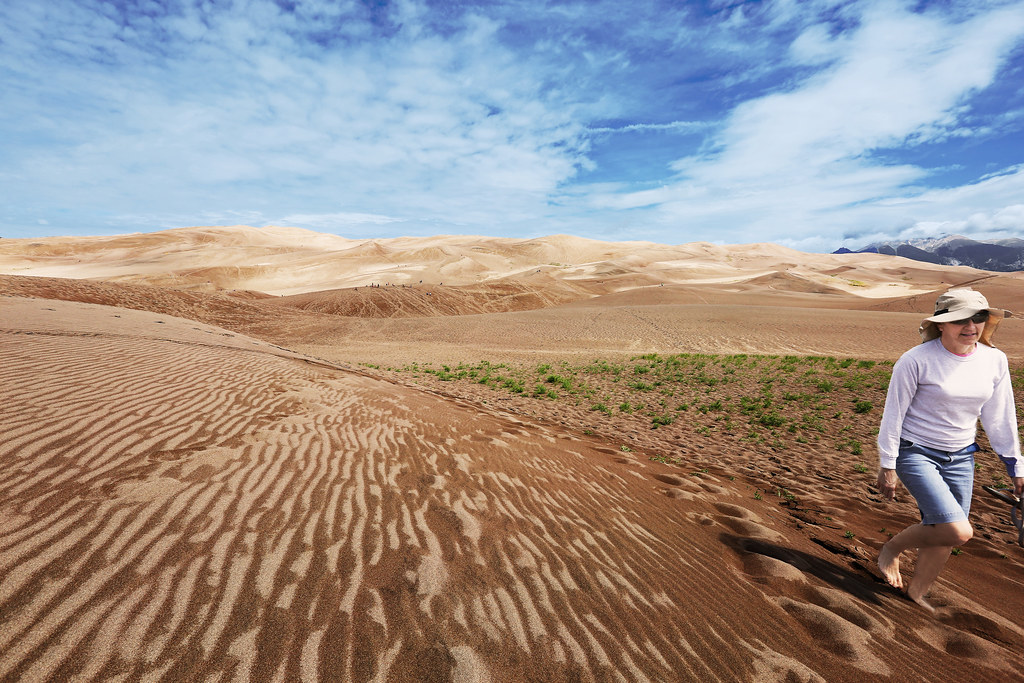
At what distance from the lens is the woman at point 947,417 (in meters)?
2.92

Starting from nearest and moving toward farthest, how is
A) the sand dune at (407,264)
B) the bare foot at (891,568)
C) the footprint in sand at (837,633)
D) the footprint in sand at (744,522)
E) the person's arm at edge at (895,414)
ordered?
1. the footprint in sand at (837,633)
2. the person's arm at edge at (895,414)
3. the bare foot at (891,568)
4. the footprint in sand at (744,522)
5. the sand dune at (407,264)

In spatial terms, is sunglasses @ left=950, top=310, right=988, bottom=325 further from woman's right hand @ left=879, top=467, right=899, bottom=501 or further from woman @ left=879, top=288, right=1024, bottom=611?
woman's right hand @ left=879, top=467, right=899, bottom=501

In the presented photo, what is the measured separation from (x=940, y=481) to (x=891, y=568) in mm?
924

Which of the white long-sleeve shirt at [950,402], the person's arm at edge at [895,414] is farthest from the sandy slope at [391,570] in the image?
the white long-sleeve shirt at [950,402]

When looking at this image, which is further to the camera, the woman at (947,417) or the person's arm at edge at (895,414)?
the person's arm at edge at (895,414)

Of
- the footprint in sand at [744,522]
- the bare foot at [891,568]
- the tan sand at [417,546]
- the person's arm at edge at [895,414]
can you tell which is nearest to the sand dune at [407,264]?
the tan sand at [417,546]

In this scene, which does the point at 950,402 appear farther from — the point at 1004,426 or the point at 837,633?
the point at 837,633

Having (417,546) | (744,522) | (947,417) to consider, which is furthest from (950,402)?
(417,546)

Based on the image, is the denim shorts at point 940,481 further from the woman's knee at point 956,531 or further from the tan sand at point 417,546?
the tan sand at point 417,546

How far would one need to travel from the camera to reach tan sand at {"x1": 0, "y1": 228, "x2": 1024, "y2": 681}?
244 cm

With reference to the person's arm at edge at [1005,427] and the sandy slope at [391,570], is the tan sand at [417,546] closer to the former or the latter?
the sandy slope at [391,570]

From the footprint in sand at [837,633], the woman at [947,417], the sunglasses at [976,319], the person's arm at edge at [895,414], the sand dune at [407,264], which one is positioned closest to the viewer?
the footprint in sand at [837,633]

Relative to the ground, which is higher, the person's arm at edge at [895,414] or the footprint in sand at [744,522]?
the person's arm at edge at [895,414]

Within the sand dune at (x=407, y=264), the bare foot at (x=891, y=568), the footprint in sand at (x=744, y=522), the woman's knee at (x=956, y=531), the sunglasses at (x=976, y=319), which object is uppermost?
the sand dune at (x=407, y=264)
